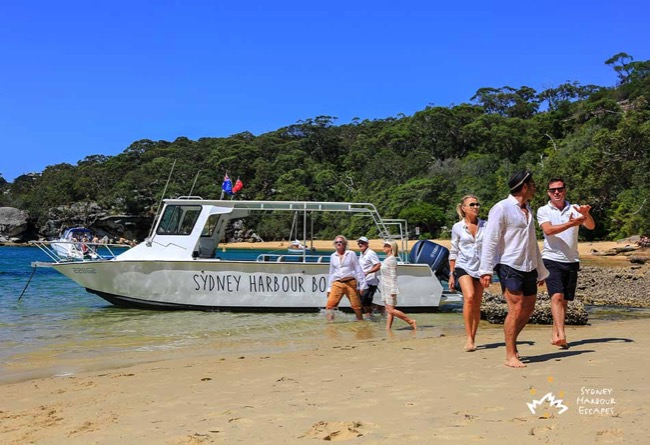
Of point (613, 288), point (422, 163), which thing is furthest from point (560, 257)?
point (422, 163)

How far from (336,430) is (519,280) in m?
2.42

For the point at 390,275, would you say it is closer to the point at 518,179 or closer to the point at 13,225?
the point at 518,179

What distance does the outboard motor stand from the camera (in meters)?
12.6

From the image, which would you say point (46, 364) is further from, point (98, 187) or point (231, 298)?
point (98, 187)

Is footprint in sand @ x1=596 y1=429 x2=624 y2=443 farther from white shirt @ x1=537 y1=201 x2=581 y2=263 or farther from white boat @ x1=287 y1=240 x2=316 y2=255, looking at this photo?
white boat @ x1=287 y1=240 x2=316 y2=255

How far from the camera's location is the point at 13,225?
7594cm

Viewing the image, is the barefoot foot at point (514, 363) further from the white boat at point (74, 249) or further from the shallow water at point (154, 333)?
the white boat at point (74, 249)

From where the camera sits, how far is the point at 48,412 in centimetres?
450

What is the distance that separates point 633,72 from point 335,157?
165 feet

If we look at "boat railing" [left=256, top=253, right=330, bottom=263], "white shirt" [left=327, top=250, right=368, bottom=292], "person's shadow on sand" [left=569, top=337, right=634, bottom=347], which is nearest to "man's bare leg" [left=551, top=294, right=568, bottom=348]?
"person's shadow on sand" [left=569, top=337, right=634, bottom=347]

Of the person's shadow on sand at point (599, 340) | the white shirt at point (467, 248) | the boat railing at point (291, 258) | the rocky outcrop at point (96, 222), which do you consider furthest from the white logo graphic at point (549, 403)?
the rocky outcrop at point (96, 222)

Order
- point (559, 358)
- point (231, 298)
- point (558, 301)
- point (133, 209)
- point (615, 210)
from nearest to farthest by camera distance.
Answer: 1. point (559, 358)
2. point (558, 301)
3. point (231, 298)
4. point (615, 210)
5. point (133, 209)

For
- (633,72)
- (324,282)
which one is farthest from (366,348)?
(633,72)

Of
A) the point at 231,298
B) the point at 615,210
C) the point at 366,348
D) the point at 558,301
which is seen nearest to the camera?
the point at 558,301
